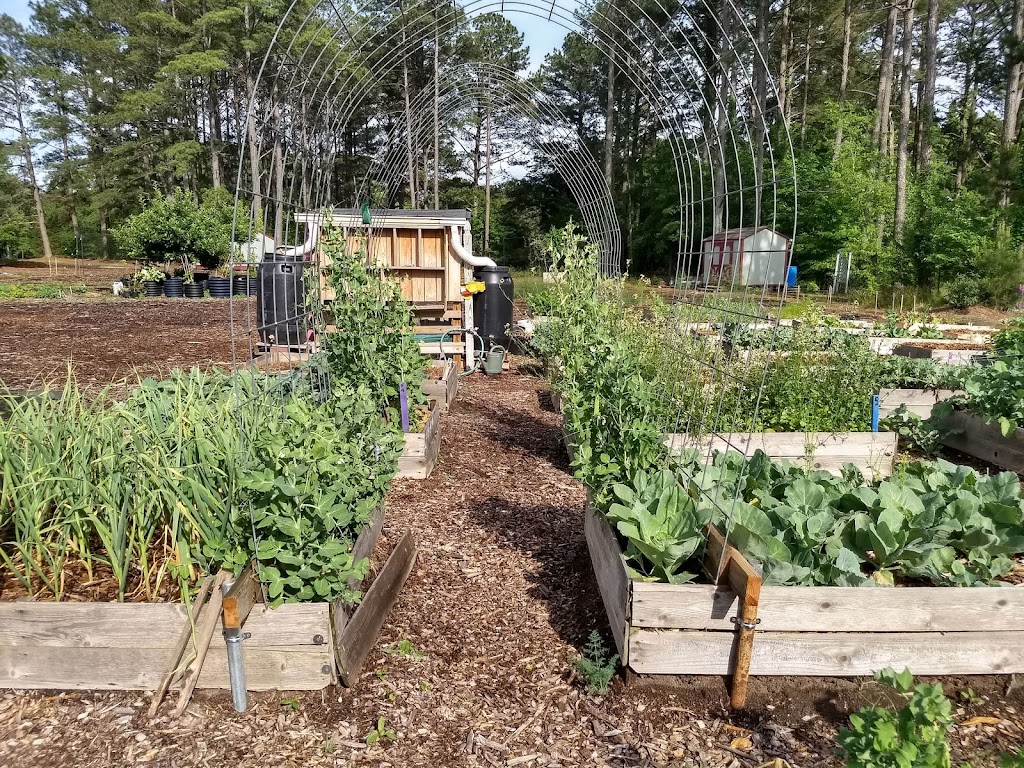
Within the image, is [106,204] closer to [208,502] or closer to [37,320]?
[37,320]

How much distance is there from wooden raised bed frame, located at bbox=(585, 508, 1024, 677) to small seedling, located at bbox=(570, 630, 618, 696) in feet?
0.26

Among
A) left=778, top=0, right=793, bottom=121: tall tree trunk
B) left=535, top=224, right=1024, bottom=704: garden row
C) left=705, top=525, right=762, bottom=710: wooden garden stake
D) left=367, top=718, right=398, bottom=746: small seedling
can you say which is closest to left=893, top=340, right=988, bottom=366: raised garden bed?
left=535, top=224, right=1024, bottom=704: garden row

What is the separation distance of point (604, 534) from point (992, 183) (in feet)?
48.1

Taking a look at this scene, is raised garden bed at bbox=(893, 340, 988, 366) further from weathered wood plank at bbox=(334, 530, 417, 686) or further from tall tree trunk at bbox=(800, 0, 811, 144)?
tall tree trunk at bbox=(800, 0, 811, 144)

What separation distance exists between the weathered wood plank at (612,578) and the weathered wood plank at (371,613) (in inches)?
33.0

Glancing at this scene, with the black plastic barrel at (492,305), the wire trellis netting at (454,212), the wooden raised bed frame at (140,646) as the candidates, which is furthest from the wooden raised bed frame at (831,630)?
the black plastic barrel at (492,305)

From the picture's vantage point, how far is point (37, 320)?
436 inches

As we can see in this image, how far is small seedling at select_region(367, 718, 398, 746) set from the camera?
73.9 inches

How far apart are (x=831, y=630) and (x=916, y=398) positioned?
3649mm

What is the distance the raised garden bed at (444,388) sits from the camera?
5.40 metres

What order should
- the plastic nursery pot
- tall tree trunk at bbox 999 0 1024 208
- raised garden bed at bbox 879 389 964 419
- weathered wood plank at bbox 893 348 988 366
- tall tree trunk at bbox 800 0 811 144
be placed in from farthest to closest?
tall tree trunk at bbox 800 0 811 144 → the plastic nursery pot → tall tree trunk at bbox 999 0 1024 208 → weathered wood plank at bbox 893 348 988 366 → raised garden bed at bbox 879 389 964 419

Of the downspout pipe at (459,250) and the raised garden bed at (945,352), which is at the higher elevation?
the downspout pipe at (459,250)

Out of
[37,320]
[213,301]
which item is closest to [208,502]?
[37,320]

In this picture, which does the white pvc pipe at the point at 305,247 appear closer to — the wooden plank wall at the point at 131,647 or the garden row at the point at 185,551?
the garden row at the point at 185,551
